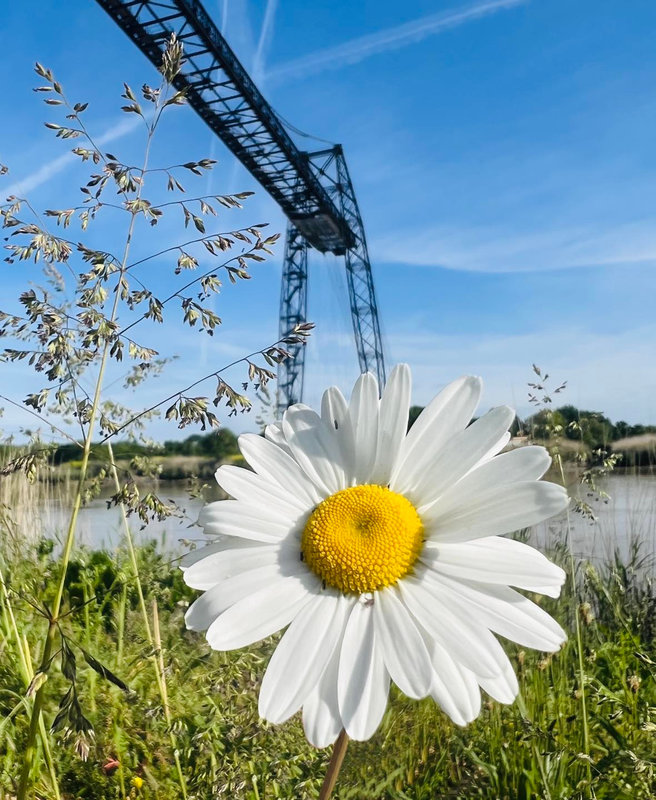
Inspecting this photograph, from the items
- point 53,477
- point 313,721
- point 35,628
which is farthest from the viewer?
point 53,477

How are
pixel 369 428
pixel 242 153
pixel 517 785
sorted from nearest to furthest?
pixel 369 428, pixel 517 785, pixel 242 153

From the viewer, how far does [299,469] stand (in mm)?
1277

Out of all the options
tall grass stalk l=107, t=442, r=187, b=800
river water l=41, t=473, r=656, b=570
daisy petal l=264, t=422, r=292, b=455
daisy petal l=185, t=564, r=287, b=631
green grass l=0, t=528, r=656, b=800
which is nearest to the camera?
daisy petal l=185, t=564, r=287, b=631

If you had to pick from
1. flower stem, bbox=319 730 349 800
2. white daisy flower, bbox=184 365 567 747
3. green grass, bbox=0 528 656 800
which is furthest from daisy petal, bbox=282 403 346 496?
green grass, bbox=0 528 656 800

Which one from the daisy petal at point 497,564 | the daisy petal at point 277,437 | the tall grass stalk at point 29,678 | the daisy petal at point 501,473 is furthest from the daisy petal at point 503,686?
the tall grass stalk at point 29,678

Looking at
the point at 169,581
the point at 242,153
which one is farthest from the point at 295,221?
the point at 169,581

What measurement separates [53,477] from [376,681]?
6745 mm

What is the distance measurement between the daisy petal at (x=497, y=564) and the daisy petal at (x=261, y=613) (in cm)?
19

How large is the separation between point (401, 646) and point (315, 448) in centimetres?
40

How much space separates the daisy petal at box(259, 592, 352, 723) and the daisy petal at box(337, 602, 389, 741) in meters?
0.02

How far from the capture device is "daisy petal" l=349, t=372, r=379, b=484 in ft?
3.95

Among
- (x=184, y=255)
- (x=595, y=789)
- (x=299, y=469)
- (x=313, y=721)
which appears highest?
(x=184, y=255)

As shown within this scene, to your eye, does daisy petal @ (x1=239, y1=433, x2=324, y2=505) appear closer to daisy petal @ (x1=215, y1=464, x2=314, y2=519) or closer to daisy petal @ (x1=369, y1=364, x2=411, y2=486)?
daisy petal @ (x1=215, y1=464, x2=314, y2=519)

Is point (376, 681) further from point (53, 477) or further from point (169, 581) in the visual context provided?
point (53, 477)
